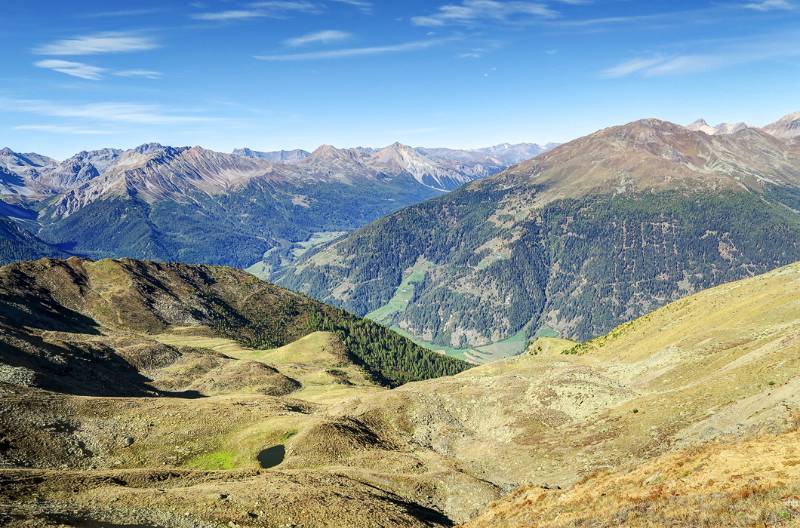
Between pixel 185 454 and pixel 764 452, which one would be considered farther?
pixel 185 454

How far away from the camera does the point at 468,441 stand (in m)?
88.2

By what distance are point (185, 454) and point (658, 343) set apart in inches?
3542

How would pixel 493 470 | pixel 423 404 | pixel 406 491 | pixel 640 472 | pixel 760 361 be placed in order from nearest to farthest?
pixel 640 472 < pixel 406 491 < pixel 760 361 < pixel 493 470 < pixel 423 404

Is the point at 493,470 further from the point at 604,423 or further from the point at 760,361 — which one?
the point at 760,361

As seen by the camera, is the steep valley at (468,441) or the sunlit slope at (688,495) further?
the steep valley at (468,441)

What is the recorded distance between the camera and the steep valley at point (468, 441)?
1615 inches

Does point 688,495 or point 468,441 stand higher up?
point 688,495

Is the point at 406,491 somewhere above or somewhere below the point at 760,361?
below

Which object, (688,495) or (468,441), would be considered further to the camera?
(468,441)

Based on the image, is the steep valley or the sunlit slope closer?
the sunlit slope

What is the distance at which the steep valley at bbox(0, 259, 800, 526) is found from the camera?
41031 mm

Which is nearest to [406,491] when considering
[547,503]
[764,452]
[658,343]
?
[547,503]

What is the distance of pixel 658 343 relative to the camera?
105 meters

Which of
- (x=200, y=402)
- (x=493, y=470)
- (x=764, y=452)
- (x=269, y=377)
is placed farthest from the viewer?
(x=269, y=377)
